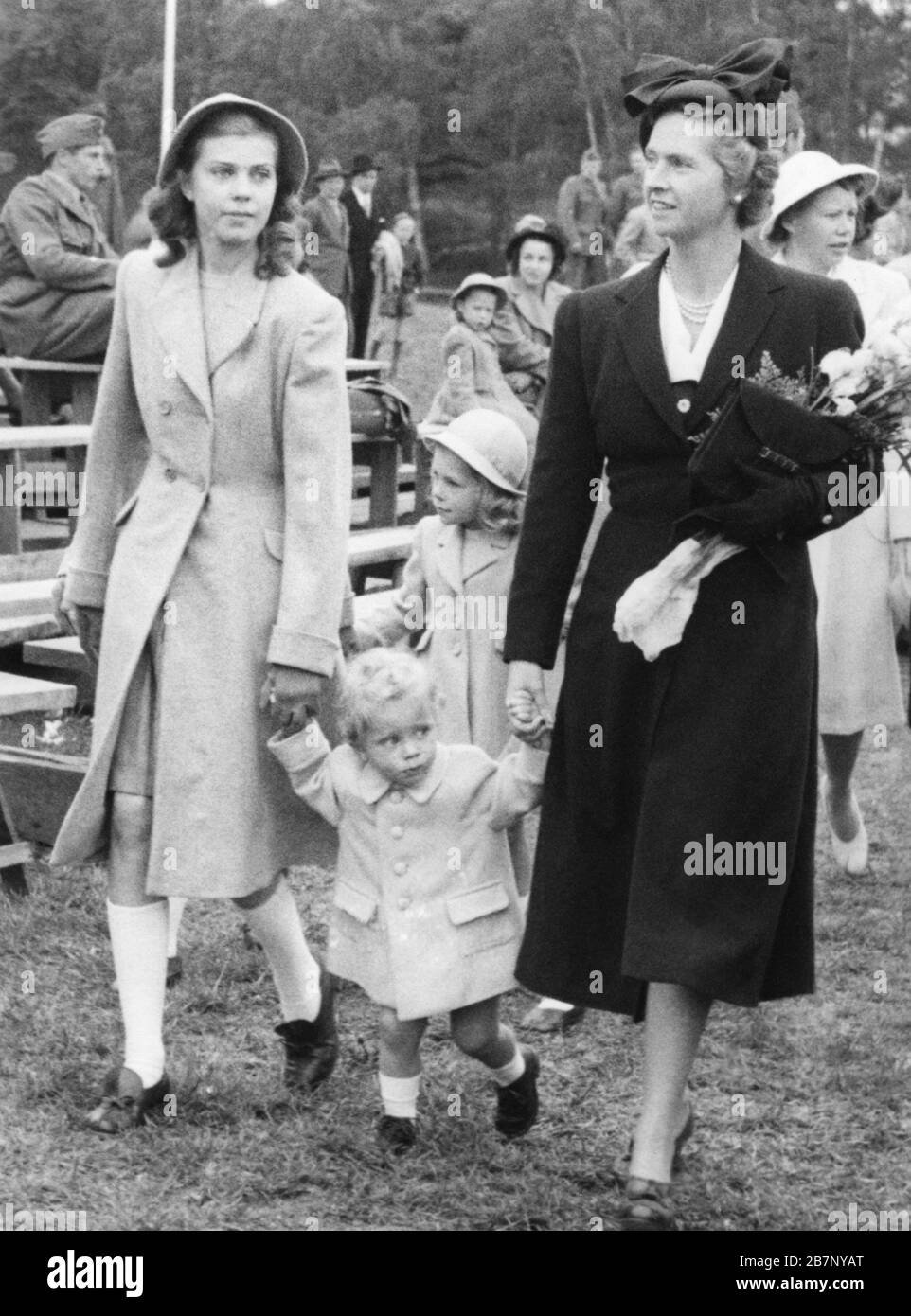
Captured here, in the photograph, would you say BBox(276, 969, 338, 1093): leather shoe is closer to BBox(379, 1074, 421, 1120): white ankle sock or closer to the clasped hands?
BBox(379, 1074, 421, 1120): white ankle sock

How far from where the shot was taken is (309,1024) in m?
4.69

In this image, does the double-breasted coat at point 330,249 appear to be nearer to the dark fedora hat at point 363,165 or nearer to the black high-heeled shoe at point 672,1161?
the dark fedora hat at point 363,165

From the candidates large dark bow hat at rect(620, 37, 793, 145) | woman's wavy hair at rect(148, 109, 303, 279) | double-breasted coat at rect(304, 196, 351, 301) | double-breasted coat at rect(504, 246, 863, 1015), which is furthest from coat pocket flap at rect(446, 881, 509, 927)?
double-breasted coat at rect(304, 196, 351, 301)

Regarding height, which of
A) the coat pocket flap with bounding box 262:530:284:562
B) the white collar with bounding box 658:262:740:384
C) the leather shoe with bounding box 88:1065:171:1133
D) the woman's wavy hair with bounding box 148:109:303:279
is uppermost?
the woman's wavy hair with bounding box 148:109:303:279

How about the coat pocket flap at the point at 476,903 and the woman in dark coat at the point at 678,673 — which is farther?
the coat pocket flap at the point at 476,903

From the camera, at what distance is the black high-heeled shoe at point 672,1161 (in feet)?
13.7

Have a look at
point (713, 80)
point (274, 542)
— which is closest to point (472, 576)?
point (274, 542)

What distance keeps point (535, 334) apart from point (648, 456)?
8216 mm

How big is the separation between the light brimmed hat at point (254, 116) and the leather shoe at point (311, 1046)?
1746 mm

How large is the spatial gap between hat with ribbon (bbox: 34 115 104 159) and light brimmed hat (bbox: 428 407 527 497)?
19.5ft

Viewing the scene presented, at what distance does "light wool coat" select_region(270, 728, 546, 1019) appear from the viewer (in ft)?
13.8

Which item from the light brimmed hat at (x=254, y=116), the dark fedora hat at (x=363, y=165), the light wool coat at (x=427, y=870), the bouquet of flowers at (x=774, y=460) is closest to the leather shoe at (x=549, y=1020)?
the light wool coat at (x=427, y=870)

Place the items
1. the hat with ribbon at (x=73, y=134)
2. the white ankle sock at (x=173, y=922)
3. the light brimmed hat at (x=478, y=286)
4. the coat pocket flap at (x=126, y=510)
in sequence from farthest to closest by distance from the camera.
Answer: the light brimmed hat at (x=478, y=286) < the hat with ribbon at (x=73, y=134) < the white ankle sock at (x=173, y=922) < the coat pocket flap at (x=126, y=510)
